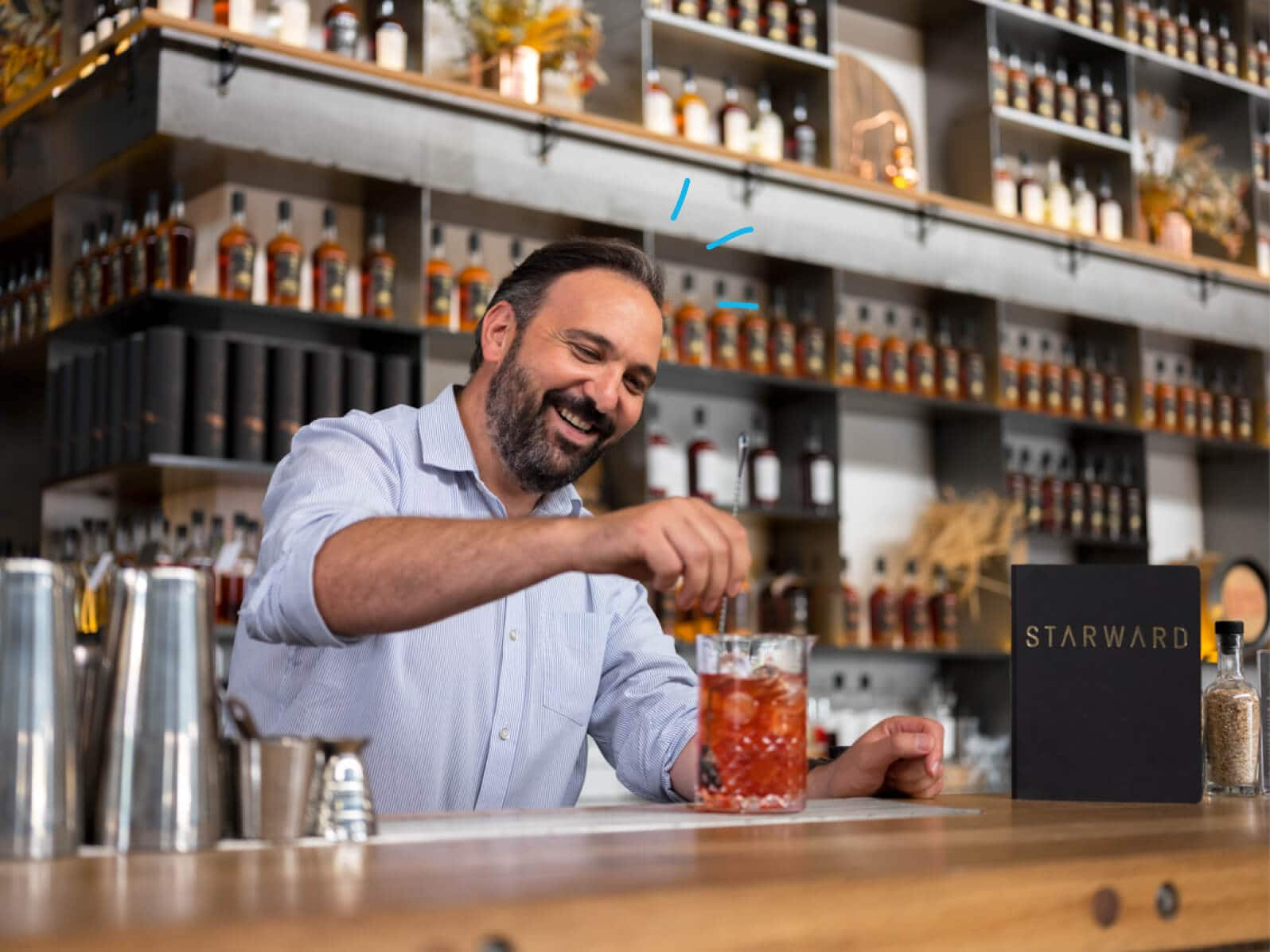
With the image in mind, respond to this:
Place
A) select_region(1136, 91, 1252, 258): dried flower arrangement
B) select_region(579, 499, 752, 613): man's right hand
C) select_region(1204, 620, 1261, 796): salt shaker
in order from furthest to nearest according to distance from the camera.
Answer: select_region(1136, 91, 1252, 258): dried flower arrangement < select_region(1204, 620, 1261, 796): salt shaker < select_region(579, 499, 752, 613): man's right hand

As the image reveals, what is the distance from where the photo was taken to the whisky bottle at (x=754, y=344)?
12.9ft

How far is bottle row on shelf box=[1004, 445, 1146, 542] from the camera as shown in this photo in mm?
4402

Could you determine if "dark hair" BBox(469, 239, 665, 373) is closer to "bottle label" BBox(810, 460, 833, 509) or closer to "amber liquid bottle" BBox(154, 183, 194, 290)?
"amber liquid bottle" BBox(154, 183, 194, 290)

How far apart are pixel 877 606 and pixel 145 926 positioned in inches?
143

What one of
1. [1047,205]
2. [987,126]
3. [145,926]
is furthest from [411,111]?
[145,926]

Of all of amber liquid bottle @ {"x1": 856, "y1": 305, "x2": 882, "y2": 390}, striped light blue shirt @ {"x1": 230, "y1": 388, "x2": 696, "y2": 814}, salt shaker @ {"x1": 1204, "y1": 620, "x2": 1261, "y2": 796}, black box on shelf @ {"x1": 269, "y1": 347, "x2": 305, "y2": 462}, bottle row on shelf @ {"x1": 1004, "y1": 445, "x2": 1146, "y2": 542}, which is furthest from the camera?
bottle row on shelf @ {"x1": 1004, "y1": 445, "x2": 1146, "y2": 542}

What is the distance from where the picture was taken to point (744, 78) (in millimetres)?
4172

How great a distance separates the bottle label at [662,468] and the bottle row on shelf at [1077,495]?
102 cm

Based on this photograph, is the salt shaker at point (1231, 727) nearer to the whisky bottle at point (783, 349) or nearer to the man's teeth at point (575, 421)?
the man's teeth at point (575, 421)

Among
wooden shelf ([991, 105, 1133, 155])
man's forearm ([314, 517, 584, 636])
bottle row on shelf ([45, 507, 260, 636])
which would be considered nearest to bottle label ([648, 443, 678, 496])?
bottle row on shelf ([45, 507, 260, 636])

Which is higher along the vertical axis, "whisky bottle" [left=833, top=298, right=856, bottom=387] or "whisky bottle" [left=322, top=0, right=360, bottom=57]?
"whisky bottle" [left=322, top=0, right=360, bottom=57]

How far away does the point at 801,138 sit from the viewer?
160 inches

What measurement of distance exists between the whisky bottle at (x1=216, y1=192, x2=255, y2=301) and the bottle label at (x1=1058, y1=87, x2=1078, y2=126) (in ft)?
8.48

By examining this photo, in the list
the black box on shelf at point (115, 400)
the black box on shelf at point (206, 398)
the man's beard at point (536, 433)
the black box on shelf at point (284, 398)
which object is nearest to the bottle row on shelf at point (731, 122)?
the black box on shelf at point (284, 398)
